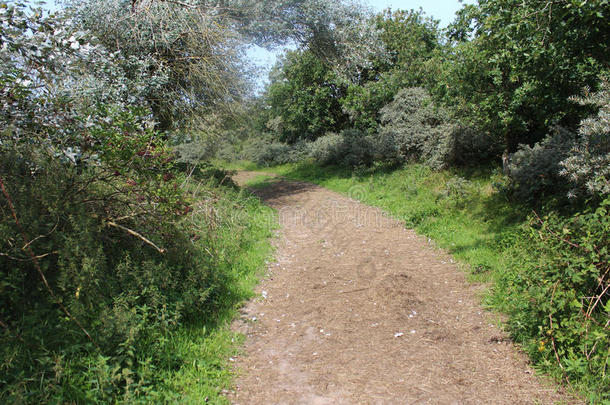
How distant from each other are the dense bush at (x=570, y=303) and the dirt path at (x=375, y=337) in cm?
25

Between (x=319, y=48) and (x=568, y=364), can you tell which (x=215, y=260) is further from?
(x=319, y=48)

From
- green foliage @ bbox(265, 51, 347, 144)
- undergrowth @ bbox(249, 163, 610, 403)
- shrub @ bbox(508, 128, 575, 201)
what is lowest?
undergrowth @ bbox(249, 163, 610, 403)

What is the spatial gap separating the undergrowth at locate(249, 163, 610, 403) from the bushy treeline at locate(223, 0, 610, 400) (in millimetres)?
20

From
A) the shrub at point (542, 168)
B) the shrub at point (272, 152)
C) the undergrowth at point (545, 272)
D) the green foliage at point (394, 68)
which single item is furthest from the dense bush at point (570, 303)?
the shrub at point (272, 152)

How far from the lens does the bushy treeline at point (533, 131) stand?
4.03 meters

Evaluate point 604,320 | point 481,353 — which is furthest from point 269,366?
point 604,320

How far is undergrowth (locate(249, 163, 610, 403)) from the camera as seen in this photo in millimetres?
3580

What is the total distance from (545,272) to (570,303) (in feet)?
1.77

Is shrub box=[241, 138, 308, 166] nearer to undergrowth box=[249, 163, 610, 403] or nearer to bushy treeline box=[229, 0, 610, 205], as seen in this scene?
bushy treeline box=[229, 0, 610, 205]

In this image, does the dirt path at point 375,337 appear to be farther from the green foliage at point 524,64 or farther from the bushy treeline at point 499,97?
the green foliage at point 524,64

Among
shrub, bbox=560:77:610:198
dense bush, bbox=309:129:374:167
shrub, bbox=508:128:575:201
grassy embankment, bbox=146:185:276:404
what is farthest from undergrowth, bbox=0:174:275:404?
dense bush, bbox=309:129:374:167

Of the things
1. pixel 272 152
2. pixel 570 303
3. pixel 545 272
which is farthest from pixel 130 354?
pixel 272 152

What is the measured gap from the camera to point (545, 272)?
14.3ft

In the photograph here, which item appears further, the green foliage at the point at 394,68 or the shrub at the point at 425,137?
the green foliage at the point at 394,68
